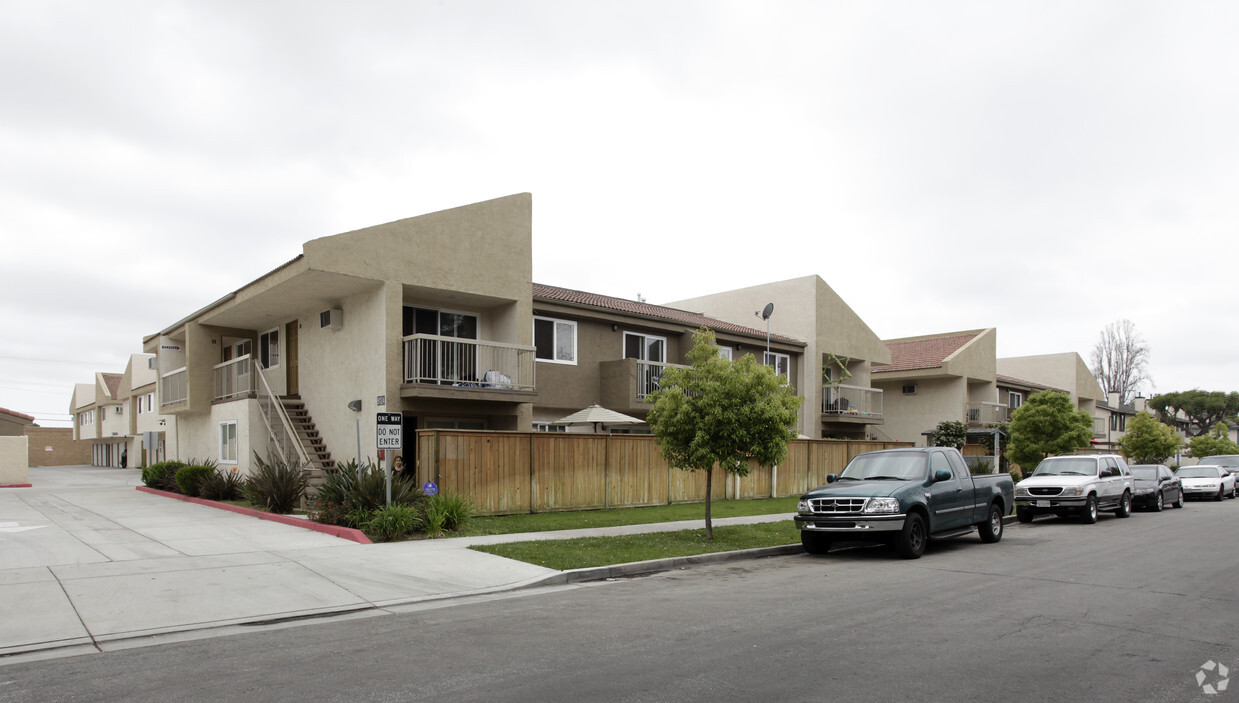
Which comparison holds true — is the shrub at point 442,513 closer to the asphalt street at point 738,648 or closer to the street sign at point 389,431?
the street sign at point 389,431

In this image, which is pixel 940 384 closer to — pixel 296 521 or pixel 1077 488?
pixel 1077 488

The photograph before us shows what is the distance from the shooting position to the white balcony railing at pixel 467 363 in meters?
18.9

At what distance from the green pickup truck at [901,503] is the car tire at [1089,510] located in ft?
16.4

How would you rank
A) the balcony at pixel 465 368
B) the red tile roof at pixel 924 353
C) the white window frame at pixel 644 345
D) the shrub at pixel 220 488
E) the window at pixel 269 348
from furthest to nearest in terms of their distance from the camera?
the red tile roof at pixel 924 353, the white window frame at pixel 644 345, the window at pixel 269 348, the shrub at pixel 220 488, the balcony at pixel 465 368

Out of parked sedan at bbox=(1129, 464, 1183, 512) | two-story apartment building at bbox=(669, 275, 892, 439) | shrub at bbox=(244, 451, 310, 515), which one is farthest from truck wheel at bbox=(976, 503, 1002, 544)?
two-story apartment building at bbox=(669, 275, 892, 439)

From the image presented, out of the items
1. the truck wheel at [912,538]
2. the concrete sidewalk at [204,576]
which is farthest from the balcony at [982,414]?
the concrete sidewalk at [204,576]

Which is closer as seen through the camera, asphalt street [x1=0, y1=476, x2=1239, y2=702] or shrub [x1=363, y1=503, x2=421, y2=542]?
asphalt street [x1=0, y1=476, x2=1239, y2=702]

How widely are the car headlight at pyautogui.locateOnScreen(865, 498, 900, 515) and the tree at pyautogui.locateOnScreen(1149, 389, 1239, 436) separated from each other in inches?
2695

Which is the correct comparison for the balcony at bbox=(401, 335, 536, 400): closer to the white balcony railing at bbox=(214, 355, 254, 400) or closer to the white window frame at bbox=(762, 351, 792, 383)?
the white balcony railing at bbox=(214, 355, 254, 400)

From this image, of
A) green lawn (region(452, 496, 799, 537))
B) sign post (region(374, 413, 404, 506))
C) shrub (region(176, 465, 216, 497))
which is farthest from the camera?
shrub (region(176, 465, 216, 497))

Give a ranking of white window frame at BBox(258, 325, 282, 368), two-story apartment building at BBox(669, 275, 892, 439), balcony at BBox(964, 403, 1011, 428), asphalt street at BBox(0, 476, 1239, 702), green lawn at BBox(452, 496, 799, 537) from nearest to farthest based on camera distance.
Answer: asphalt street at BBox(0, 476, 1239, 702), green lawn at BBox(452, 496, 799, 537), white window frame at BBox(258, 325, 282, 368), two-story apartment building at BBox(669, 275, 892, 439), balcony at BBox(964, 403, 1011, 428)

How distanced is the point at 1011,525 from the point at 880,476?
7252mm

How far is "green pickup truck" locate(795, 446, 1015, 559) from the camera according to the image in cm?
1231

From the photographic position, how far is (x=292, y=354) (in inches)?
936
